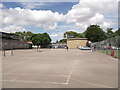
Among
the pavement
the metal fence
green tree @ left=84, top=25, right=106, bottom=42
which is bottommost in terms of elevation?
the pavement

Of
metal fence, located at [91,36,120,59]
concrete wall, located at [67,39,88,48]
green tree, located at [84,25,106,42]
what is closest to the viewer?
metal fence, located at [91,36,120,59]

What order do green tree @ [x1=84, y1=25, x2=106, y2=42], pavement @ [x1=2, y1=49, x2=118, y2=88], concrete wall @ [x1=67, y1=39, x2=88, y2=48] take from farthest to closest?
concrete wall @ [x1=67, y1=39, x2=88, y2=48] < green tree @ [x1=84, y1=25, x2=106, y2=42] < pavement @ [x1=2, y1=49, x2=118, y2=88]

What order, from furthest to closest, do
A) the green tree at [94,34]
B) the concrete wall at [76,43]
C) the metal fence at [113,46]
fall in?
the concrete wall at [76,43]
the green tree at [94,34]
the metal fence at [113,46]

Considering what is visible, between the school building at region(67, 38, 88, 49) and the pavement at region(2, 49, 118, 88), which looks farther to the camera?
the school building at region(67, 38, 88, 49)

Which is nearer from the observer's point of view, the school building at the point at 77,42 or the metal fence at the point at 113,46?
the metal fence at the point at 113,46

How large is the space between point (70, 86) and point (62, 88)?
1.45ft

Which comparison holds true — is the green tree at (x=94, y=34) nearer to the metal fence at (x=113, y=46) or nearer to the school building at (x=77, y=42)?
the school building at (x=77, y=42)

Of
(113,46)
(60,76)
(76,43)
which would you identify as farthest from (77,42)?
(60,76)

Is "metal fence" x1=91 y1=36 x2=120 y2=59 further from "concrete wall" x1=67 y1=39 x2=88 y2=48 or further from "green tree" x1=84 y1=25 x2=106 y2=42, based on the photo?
"concrete wall" x1=67 y1=39 x2=88 y2=48

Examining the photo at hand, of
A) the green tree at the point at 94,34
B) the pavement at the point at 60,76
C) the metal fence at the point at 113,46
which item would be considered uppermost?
the green tree at the point at 94,34

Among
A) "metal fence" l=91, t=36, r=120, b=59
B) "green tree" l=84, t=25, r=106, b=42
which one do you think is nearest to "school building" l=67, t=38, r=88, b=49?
"green tree" l=84, t=25, r=106, b=42

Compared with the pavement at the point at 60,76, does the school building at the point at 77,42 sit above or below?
above

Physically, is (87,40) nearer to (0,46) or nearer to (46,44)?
(46,44)

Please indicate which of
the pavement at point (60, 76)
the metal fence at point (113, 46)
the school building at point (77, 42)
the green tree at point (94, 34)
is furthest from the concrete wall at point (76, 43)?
the pavement at point (60, 76)
